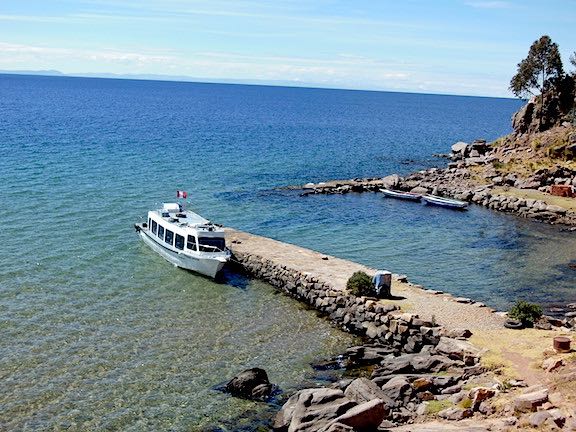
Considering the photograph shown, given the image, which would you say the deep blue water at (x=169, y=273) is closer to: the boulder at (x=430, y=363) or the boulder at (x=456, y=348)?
the boulder at (x=430, y=363)

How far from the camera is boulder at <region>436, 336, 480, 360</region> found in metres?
30.8

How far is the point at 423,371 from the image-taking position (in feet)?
99.5

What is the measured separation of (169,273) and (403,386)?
75.2 ft

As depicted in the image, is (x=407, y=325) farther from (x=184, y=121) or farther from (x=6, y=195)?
(x=184, y=121)

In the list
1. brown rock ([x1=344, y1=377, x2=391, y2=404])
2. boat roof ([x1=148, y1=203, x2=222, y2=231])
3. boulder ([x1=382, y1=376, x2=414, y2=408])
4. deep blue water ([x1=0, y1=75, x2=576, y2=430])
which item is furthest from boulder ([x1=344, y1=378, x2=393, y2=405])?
boat roof ([x1=148, y1=203, x2=222, y2=231])

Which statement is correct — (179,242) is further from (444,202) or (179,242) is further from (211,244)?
(444,202)

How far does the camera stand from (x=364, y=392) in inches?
1009

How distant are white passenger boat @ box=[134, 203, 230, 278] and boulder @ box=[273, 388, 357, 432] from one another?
65.4ft

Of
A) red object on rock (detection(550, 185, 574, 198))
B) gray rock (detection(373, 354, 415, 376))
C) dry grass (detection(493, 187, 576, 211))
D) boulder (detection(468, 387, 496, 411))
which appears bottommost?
gray rock (detection(373, 354, 415, 376))

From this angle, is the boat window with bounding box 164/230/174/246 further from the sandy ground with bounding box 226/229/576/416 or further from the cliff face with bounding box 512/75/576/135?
the cliff face with bounding box 512/75/576/135

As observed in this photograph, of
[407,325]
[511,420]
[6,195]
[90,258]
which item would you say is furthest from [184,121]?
[511,420]

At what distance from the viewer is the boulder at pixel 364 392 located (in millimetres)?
25312

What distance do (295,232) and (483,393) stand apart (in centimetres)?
3455

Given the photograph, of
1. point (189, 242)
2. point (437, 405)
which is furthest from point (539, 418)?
point (189, 242)
